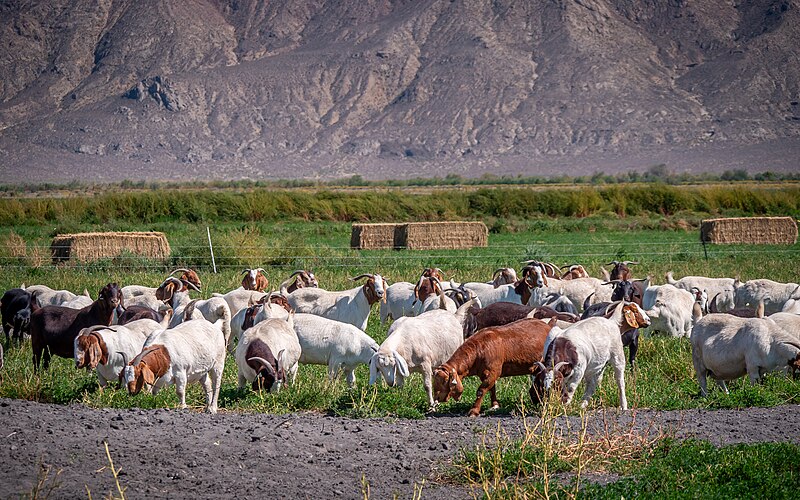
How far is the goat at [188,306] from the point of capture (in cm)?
1427

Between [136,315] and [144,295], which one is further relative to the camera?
[144,295]

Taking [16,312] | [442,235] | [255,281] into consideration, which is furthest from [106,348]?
[442,235]

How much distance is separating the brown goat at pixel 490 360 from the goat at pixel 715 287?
827 cm

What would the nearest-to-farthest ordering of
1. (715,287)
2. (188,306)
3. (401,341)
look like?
(401,341) < (188,306) < (715,287)

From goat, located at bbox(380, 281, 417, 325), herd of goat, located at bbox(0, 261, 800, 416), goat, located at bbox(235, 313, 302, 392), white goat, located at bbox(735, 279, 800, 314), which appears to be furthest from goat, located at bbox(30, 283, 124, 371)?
white goat, located at bbox(735, 279, 800, 314)

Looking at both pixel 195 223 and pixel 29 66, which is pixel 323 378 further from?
pixel 29 66

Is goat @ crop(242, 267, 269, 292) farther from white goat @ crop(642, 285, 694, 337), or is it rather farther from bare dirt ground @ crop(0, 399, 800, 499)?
bare dirt ground @ crop(0, 399, 800, 499)

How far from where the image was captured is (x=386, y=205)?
56.2 m

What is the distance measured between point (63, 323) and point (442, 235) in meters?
24.8

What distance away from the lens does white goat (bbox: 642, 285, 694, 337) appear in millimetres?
17797

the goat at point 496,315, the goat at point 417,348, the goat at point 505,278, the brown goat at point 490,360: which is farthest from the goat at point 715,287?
the brown goat at point 490,360

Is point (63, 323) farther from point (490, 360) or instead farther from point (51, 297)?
point (490, 360)

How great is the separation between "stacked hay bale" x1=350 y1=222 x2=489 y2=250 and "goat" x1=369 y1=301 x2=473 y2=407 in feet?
80.1

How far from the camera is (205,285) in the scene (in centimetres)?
2402
